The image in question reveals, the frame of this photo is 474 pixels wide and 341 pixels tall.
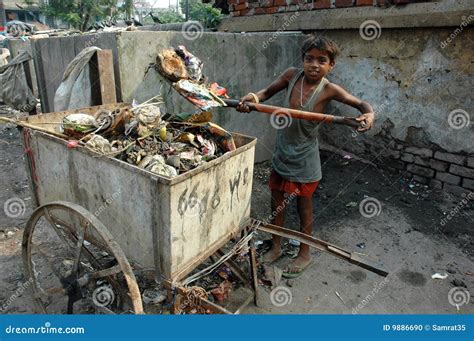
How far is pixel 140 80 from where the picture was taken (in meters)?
3.52

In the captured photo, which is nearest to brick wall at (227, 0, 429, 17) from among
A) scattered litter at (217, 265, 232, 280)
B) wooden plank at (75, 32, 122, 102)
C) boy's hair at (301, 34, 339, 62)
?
boy's hair at (301, 34, 339, 62)

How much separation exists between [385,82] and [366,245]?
7.80ft

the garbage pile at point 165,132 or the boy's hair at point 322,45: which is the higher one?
the boy's hair at point 322,45

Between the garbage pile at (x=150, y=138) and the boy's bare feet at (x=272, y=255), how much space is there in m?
1.50

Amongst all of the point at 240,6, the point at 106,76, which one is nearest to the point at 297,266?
the point at 106,76

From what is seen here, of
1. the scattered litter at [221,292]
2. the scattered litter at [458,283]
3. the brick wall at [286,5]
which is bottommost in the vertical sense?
the scattered litter at [458,283]

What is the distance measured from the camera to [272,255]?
3.39 m

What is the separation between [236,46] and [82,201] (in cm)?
317

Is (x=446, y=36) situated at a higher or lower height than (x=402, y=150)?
higher

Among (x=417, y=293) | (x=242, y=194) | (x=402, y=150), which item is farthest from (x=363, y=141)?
(x=242, y=194)

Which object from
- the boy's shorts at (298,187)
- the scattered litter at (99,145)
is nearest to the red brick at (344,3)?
the boy's shorts at (298,187)

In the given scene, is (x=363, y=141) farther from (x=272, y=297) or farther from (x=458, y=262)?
(x=272, y=297)

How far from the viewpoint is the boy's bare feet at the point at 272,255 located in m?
3.37

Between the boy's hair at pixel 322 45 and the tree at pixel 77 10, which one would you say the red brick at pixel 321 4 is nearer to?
the boy's hair at pixel 322 45
